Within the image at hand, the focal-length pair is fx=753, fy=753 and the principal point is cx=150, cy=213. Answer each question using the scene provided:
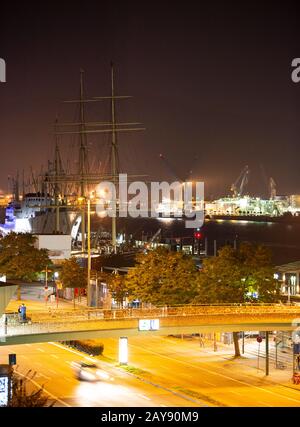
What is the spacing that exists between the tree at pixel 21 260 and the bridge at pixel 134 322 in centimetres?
1549

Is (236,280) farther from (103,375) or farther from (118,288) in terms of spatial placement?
(103,375)

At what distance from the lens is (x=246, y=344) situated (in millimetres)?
27016

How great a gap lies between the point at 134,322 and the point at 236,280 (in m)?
7.45

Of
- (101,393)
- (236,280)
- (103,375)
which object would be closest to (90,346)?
(103,375)

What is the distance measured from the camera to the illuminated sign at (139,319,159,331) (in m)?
20.2

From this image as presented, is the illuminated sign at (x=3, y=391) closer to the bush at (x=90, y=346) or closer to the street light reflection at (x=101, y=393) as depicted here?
the street light reflection at (x=101, y=393)

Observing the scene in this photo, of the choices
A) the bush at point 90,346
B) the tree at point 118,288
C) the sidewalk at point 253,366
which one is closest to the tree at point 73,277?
the tree at point 118,288

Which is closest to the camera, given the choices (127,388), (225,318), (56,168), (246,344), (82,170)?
(127,388)

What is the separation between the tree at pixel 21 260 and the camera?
123 ft

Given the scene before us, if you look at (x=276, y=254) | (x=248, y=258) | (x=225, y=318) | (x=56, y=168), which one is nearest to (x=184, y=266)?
(x=248, y=258)

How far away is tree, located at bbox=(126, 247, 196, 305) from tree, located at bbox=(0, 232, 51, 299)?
1039 cm

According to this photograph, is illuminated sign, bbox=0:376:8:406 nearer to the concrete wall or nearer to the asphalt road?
the asphalt road
